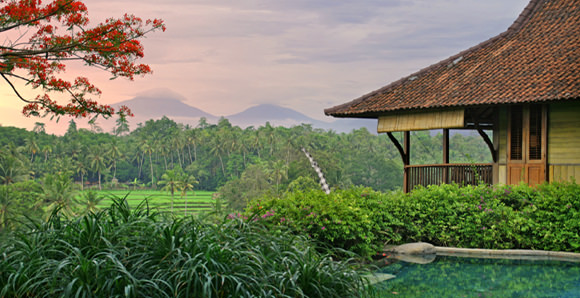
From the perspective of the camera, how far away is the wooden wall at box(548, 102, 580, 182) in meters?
11.5

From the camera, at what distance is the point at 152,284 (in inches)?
159

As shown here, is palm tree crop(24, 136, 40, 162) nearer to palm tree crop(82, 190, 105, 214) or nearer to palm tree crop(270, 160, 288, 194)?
palm tree crop(270, 160, 288, 194)

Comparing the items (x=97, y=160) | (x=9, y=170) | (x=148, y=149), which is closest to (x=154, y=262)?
(x=9, y=170)

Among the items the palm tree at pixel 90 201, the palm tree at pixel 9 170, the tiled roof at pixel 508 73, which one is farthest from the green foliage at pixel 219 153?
the tiled roof at pixel 508 73

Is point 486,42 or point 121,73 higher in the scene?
point 486,42

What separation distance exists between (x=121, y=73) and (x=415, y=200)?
5418 mm

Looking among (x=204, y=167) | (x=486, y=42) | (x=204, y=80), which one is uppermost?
(x=204, y=80)

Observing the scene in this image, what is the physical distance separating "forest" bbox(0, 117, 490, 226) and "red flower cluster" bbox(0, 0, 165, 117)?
45.4 meters

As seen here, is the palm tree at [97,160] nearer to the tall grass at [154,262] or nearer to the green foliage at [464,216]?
the green foliage at [464,216]

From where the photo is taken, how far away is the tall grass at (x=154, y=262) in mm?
3994

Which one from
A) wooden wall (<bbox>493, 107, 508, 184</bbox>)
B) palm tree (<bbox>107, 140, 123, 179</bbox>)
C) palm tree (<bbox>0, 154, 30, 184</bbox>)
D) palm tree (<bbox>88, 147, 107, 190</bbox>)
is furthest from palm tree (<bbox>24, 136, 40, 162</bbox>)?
wooden wall (<bbox>493, 107, 508, 184</bbox>)

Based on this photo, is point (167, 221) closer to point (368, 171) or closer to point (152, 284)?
point (152, 284)

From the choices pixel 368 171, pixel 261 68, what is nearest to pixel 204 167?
pixel 261 68

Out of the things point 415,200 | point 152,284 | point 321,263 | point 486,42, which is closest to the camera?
point 152,284
